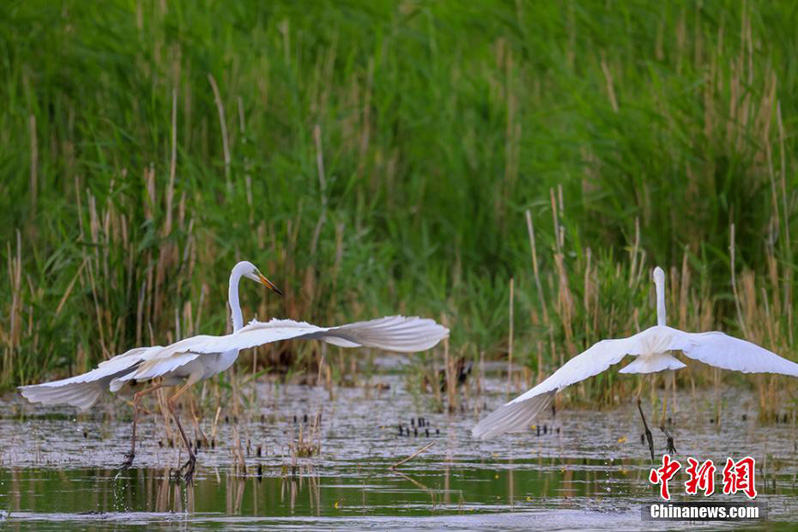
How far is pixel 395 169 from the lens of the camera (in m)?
12.7

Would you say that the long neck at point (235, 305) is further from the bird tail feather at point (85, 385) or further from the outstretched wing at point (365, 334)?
the outstretched wing at point (365, 334)

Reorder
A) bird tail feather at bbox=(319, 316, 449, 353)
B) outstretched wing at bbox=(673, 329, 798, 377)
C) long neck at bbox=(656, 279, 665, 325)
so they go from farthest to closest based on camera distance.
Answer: long neck at bbox=(656, 279, 665, 325)
outstretched wing at bbox=(673, 329, 798, 377)
bird tail feather at bbox=(319, 316, 449, 353)

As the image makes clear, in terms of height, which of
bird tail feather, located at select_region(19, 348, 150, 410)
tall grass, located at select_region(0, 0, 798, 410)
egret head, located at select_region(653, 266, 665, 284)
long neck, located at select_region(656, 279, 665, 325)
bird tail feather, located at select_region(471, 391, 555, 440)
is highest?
tall grass, located at select_region(0, 0, 798, 410)

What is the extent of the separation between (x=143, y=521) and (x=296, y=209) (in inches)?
189

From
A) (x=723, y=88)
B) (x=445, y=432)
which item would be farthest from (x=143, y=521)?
(x=723, y=88)

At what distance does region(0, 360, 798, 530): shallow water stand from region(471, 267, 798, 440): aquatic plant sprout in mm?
252

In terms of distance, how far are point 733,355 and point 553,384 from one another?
726 millimetres

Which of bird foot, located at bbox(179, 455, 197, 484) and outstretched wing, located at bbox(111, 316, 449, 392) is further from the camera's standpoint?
bird foot, located at bbox(179, 455, 197, 484)

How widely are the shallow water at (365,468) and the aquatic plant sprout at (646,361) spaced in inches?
9.9

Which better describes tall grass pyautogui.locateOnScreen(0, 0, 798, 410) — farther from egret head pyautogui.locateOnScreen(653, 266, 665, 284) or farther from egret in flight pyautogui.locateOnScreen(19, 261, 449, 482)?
egret in flight pyautogui.locateOnScreen(19, 261, 449, 482)

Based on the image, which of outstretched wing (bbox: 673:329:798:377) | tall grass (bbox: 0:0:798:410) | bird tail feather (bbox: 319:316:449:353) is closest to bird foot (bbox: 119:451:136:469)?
bird tail feather (bbox: 319:316:449:353)

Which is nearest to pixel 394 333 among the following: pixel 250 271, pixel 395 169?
pixel 250 271

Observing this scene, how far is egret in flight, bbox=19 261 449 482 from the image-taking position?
598 cm

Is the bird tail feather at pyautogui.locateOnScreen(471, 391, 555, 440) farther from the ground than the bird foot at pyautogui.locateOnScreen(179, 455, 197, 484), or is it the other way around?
the bird tail feather at pyautogui.locateOnScreen(471, 391, 555, 440)
